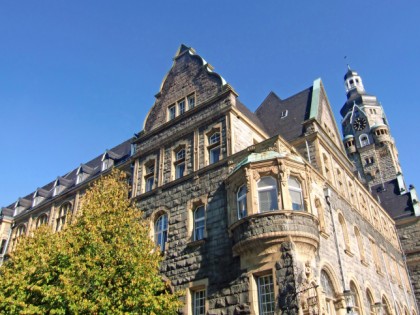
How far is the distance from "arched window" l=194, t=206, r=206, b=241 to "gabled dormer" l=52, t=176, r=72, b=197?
62.7 feet

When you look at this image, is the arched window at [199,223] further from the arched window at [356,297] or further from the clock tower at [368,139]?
the clock tower at [368,139]

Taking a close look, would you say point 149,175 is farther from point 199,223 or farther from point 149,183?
point 199,223

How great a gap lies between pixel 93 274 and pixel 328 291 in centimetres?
984

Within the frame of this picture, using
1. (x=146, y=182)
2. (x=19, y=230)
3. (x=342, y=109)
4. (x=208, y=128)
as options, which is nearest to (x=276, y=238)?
(x=208, y=128)

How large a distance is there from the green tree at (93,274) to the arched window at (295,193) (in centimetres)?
601

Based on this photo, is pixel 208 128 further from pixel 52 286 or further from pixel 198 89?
pixel 52 286

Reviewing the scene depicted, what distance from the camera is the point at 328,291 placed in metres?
17.5

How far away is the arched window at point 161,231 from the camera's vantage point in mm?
20380

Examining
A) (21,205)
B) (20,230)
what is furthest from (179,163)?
(21,205)

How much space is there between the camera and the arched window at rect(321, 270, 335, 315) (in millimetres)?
16812

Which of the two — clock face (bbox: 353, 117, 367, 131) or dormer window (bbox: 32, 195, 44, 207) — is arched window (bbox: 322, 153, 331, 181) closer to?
dormer window (bbox: 32, 195, 44, 207)

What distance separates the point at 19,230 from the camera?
35.4 meters

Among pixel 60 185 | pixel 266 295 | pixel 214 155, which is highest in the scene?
pixel 60 185

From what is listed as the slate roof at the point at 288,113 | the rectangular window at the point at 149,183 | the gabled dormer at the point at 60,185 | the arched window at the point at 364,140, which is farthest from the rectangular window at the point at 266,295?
the arched window at the point at 364,140
